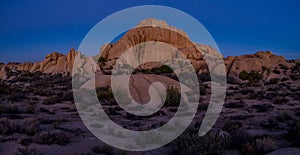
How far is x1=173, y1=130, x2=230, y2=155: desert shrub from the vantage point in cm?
650

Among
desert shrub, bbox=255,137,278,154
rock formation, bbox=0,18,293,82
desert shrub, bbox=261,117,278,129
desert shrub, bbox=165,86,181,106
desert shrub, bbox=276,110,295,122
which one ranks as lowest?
desert shrub, bbox=255,137,278,154

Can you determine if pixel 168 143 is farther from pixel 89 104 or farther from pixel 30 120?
pixel 89 104

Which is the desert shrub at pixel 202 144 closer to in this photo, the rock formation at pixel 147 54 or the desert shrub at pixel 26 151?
the desert shrub at pixel 26 151

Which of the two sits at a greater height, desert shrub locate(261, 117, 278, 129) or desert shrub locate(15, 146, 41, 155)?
desert shrub locate(261, 117, 278, 129)

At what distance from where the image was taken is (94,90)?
20.1m

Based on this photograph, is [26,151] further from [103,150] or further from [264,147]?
[264,147]

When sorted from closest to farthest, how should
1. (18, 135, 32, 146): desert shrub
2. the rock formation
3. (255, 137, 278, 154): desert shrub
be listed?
(255, 137, 278, 154): desert shrub < (18, 135, 32, 146): desert shrub < the rock formation

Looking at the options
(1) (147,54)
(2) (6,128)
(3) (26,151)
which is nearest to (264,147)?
(3) (26,151)

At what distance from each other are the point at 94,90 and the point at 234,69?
2785 centimetres

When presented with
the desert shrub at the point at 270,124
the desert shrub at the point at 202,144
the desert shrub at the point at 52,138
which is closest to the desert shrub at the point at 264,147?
the desert shrub at the point at 202,144

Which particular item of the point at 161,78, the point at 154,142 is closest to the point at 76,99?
the point at 161,78

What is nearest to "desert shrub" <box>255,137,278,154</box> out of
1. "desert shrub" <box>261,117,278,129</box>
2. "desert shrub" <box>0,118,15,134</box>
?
"desert shrub" <box>261,117,278,129</box>

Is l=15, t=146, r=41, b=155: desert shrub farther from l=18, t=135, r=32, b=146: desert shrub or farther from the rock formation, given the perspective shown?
the rock formation

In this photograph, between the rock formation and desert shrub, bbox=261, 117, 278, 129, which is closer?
desert shrub, bbox=261, 117, 278, 129
